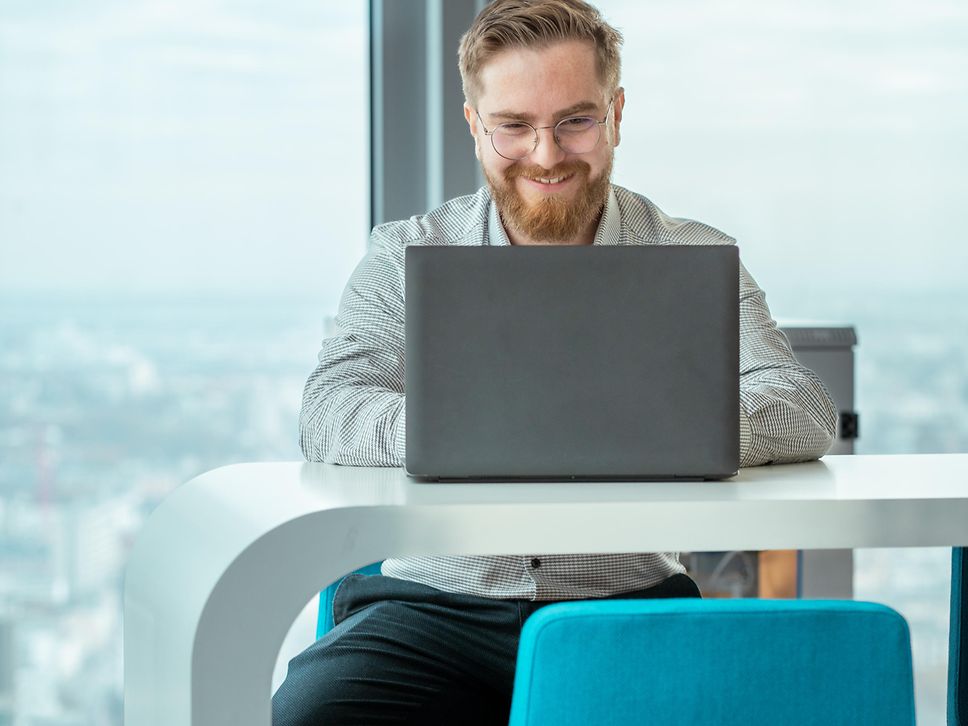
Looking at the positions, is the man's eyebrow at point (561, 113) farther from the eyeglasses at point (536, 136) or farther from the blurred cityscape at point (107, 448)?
the blurred cityscape at point (107, 448)

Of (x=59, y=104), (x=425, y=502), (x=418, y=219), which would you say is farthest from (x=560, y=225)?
(x=59, y=104)

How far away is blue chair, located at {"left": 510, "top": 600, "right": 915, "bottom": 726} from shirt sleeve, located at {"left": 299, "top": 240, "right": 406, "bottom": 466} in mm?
366

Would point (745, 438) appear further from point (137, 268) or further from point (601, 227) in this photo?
point (137, 268)

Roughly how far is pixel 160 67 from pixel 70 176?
34 centimetres

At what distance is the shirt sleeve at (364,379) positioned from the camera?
130 cm

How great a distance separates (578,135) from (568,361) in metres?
0.83

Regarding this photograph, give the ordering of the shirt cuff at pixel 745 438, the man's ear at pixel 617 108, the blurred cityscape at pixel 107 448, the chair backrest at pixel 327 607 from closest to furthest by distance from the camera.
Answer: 1. the shirt cuff at pixel 745 438
2. the chair backrest at pixel 327 607
3. the man's ear at pixel 617 108
4. the blurred cityscape at pixel 107 448

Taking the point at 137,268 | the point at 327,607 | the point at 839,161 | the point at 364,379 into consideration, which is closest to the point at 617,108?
the point at 364,379

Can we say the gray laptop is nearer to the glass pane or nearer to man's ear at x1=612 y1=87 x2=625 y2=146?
man's ear at x1=612 y1=87 x2=625 y2=146

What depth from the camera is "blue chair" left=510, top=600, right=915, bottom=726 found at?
959mm

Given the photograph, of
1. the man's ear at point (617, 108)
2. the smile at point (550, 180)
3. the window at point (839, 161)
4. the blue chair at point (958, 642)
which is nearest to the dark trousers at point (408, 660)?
the blue chair at point (958, 642)

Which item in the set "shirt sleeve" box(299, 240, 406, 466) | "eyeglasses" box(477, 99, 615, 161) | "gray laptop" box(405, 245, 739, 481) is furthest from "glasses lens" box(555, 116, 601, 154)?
"gray laptop" box(405, 245, 739, 481)

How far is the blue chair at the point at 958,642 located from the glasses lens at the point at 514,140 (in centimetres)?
83

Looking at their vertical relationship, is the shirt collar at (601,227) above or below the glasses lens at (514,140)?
below
